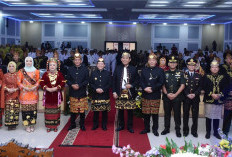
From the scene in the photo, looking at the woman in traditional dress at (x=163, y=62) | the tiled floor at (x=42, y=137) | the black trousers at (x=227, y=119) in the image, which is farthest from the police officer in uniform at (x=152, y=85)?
the black trousers at (x=227, y=119)

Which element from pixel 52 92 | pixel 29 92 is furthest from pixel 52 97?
pixel 29 92

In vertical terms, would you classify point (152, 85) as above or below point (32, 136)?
above

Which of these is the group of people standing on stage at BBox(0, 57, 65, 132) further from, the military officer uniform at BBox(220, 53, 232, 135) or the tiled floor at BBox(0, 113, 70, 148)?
the military officer uniform at BBox(220, 53, 232, 135)

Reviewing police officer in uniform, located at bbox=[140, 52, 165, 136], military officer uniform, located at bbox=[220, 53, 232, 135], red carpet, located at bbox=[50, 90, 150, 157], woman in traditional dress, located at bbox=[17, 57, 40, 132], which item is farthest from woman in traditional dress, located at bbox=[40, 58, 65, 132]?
military officer uniform, located at bbox=[220, 53, 232, 135]

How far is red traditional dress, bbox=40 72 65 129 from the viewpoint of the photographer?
5250 millimetres

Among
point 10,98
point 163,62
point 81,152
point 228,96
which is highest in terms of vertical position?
point 163,62

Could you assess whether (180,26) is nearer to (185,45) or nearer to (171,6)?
(185,45)

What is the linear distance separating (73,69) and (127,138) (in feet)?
5.20

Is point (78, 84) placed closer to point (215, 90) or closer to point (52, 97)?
point (52, 97)

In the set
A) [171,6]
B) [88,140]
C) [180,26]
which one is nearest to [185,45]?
[180,26]

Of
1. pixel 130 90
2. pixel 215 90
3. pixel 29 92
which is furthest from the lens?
pixel 130 90

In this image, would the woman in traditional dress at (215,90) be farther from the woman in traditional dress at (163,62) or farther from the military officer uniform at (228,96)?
the woman in traditional dress at (163,62)

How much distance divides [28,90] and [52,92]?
42 centimetres

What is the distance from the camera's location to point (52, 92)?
Result: 17.3 feet
